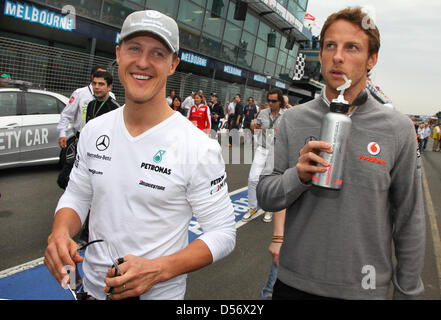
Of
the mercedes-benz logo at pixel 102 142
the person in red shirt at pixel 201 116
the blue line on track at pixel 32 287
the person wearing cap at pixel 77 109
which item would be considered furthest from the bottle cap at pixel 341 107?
the person in red shirt at pixel 201 116

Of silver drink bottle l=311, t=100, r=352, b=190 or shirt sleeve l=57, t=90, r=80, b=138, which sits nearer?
silver drink bottle l=311, t=100, r=352, b=190

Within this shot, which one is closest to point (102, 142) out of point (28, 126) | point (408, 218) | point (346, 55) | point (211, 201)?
point (211, 201)

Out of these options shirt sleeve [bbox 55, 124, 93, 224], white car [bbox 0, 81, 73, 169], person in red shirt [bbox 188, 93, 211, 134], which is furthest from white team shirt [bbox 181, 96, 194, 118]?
shirt sleeve [bbox 55, 124, 93, 224]

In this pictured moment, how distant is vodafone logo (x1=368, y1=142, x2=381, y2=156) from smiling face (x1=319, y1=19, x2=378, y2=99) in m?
0.25

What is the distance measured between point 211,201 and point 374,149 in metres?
0.71

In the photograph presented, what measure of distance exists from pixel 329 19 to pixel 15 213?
15.6ft

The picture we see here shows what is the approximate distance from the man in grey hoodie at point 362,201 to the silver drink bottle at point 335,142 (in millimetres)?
102

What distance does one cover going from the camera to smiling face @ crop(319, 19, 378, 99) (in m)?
1.37

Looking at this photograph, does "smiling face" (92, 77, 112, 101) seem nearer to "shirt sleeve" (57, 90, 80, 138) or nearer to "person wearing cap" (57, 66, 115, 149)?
"person wearing cap" (57, 66, 115, 149)

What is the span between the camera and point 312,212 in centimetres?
145
